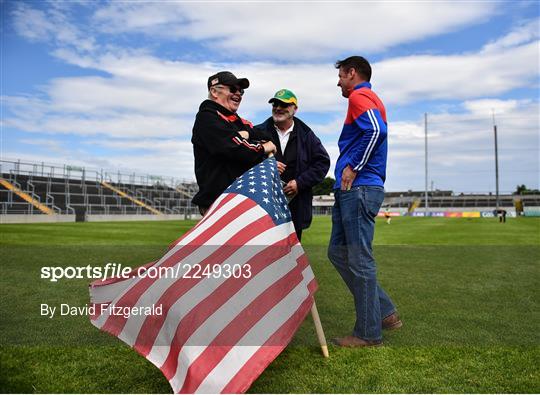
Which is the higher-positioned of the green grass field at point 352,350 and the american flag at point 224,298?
the american flag at point 224,298

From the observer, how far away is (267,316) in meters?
3.06

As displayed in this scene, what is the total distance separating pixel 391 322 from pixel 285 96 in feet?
7.13

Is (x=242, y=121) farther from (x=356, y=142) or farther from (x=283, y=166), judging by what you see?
(x=356, y=142)

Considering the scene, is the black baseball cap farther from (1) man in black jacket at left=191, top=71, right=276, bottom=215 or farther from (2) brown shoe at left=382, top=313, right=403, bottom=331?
(2) brown shoe at left=382, top=313, right=403, bottom=331

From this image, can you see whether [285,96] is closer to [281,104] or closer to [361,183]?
[281,104]

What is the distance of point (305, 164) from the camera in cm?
447

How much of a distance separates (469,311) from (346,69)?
2859 mm

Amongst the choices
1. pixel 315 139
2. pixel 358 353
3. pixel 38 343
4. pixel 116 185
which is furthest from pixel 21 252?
pixel 116 185

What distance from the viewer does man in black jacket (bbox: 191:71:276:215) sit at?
3572 mm

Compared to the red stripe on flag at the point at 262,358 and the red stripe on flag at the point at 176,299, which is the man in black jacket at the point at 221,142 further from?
the red stripe on flag at the point at 262,358

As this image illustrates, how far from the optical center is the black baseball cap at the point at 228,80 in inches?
145

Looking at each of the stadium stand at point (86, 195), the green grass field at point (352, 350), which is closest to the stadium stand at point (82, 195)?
Answer: the stadium stand at point (86, 195)

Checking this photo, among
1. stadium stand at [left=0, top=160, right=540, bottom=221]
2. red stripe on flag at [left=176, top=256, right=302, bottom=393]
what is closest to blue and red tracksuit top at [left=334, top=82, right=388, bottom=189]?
red stripe on flag at [left=176, top=256, right=302, bottom=393]

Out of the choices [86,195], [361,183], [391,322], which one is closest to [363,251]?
[361,183]
